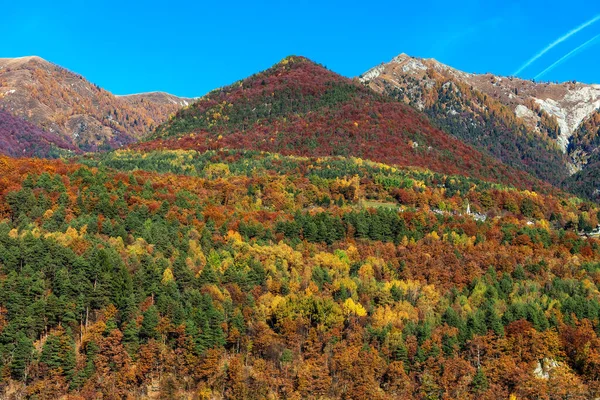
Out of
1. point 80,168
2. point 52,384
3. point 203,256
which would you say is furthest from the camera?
point 80,168

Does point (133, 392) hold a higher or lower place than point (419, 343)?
lower

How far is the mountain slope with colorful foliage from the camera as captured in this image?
93.5 metres

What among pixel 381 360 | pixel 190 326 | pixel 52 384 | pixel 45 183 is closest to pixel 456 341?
pixel 381 360

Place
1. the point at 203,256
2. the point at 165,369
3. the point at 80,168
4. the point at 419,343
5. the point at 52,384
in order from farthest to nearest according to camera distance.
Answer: the point at 80,168, the point at 203,256, the point at 419,343, the point at 165,369, the point at 52,384

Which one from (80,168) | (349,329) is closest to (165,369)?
(349,329)

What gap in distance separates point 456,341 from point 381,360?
16606 mm

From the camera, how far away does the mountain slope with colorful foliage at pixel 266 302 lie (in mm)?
93500

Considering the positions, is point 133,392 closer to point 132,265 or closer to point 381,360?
point 132,265

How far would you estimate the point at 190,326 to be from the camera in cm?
9838

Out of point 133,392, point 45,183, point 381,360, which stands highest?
point 45,183

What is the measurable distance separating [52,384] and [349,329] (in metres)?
54.1

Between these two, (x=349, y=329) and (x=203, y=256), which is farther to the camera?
(x=203, y=256)

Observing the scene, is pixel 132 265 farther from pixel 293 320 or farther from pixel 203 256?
pixel 293 320

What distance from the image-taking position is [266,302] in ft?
366
